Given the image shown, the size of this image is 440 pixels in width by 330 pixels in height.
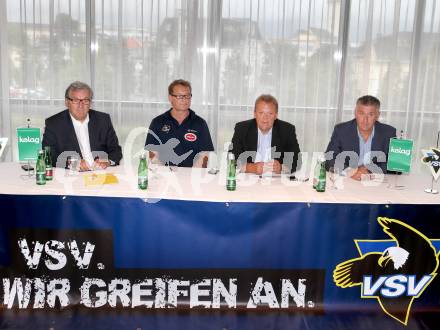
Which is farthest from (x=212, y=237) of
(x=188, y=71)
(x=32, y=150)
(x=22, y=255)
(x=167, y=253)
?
(x=188, y=71)

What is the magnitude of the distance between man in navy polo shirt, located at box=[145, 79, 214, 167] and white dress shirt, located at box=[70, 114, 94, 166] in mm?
418

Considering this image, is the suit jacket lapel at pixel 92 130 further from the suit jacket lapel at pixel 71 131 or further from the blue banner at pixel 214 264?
the blue banner at pixel 214 264

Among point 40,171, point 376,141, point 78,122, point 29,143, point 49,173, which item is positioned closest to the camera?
point 40,171

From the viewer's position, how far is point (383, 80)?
184 inches

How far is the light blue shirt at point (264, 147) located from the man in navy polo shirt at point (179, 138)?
0.42 m

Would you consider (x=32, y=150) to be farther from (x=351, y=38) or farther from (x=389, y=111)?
(x=389, y=111)

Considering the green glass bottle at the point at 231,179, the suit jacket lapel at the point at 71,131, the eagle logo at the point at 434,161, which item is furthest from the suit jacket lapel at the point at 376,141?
the suit jacket lapel at the point at 71,131

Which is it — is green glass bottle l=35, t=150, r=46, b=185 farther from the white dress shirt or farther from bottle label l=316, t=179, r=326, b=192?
bottle label l=316, t=179, r=326, b=192

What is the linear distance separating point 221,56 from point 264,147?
1726 millimetres

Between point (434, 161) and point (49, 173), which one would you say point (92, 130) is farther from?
point (434, 161)

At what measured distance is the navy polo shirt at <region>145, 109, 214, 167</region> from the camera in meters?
3.32

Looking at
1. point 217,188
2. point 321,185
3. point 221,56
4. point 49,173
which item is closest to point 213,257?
A: point 217,188

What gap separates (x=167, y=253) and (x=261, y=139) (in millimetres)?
1230

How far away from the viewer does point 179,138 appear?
334 cm
